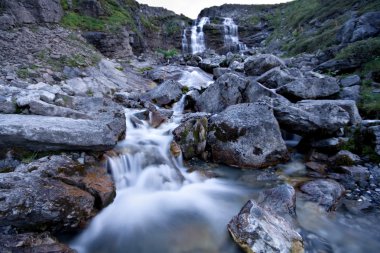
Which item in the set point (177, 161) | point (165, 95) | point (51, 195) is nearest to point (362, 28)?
point (165, 95)

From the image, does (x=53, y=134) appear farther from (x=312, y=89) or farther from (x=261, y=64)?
(x=261, y=64)

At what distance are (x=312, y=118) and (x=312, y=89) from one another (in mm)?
2519

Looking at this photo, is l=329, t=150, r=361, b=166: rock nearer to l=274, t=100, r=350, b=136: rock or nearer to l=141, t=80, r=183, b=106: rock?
l=274, t=100, r=350, b=136: rock

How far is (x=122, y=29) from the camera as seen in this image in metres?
19.0

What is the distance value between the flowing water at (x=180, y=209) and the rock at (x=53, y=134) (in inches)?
28.4

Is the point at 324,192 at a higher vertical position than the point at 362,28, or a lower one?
lower

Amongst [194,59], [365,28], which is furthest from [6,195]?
[194,59]

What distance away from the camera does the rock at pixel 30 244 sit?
3217 millimetres

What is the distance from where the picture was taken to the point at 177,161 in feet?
22.3

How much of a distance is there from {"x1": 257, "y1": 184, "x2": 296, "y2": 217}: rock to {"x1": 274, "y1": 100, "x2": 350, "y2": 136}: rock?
2.97 m

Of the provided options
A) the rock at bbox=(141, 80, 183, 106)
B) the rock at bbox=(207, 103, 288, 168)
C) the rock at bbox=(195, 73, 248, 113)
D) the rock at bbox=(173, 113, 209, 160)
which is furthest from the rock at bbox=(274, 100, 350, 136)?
the rock at bbox=(141, 80, 183, 106)

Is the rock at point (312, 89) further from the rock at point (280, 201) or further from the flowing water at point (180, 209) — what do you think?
the rock at point (280, 201)

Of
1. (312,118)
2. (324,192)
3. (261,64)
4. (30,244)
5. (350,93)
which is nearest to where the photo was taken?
(30,244)

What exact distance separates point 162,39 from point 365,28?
65.7ft
